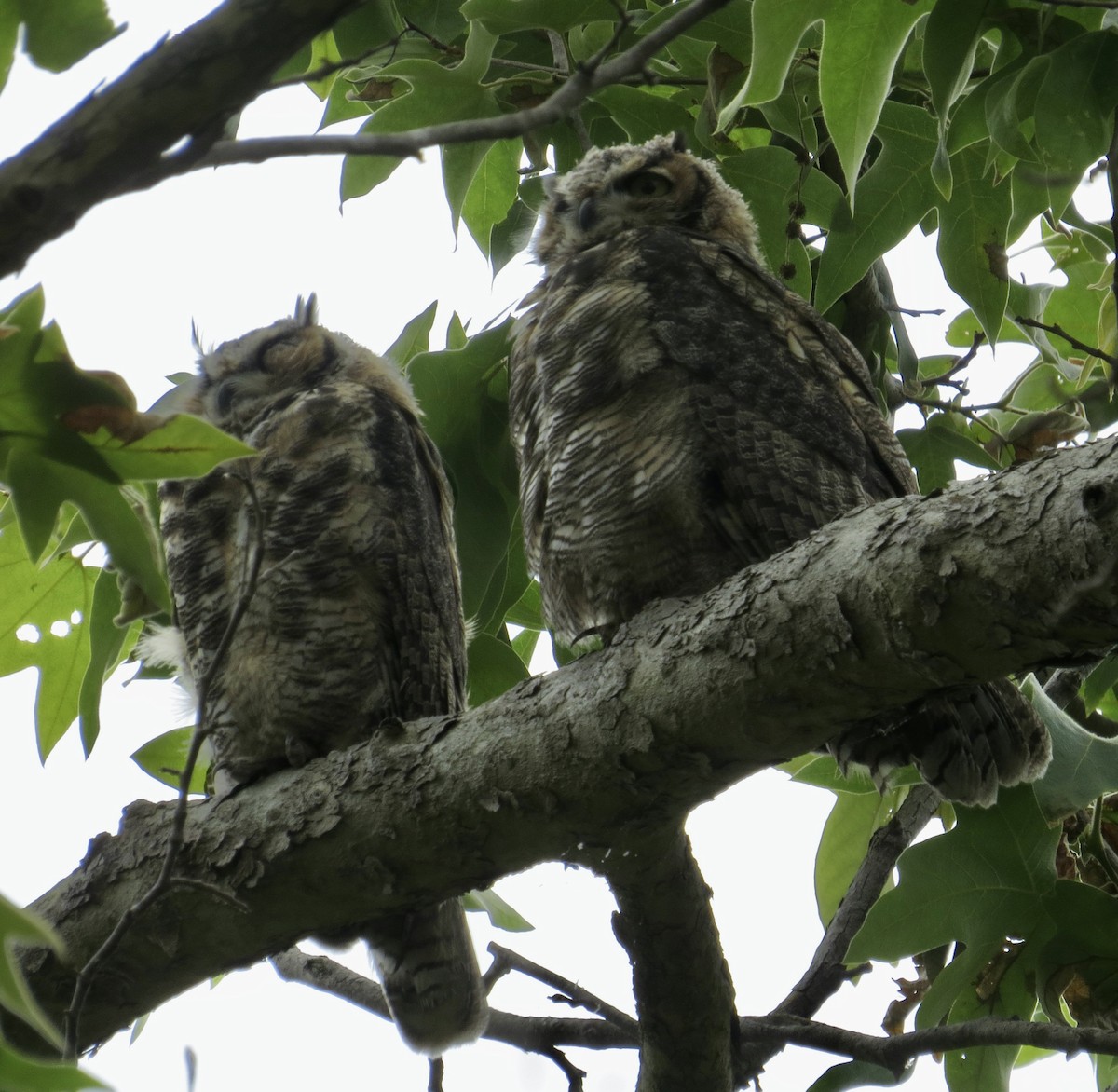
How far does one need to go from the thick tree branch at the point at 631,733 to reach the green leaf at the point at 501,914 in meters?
1.03

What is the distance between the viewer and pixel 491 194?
3662 mm

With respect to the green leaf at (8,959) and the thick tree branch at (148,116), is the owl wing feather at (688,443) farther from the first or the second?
the thick tree branch at (148,116)

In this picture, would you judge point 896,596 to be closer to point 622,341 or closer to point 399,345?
point 622,341

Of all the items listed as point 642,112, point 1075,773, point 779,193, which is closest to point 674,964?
point 1075,773

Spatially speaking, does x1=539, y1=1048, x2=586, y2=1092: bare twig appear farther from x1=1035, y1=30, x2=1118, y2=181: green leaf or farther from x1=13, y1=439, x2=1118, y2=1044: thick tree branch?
x1=1035, y1=30, x2=1118, y2=181: green leaf

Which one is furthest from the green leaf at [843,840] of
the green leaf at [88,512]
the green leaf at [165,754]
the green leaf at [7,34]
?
the green leaf at [7,34]

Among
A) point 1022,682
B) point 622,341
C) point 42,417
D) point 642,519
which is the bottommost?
point 42,417

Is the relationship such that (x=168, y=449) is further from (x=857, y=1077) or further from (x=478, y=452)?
(x=478, y=452)

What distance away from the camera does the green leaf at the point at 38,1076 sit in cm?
101

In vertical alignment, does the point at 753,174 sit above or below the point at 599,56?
above

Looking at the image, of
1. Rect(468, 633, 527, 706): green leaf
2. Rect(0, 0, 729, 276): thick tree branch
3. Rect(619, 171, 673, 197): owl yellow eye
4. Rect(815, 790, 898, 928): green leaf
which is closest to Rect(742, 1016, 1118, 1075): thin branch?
Rect(815, 790, 898, 928): green leaf

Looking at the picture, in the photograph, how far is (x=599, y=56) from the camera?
1202 mm

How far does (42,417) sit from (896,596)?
103cm

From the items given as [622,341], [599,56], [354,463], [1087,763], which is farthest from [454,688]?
[599,56]
